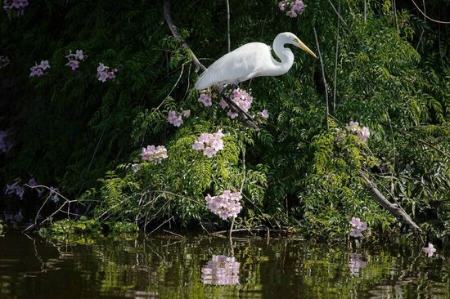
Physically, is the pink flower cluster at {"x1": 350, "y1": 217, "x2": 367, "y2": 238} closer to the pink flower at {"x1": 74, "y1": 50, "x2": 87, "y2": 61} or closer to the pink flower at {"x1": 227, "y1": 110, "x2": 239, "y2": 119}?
the pink flower at {"x1": 227, "y1": 110, "x2": 239, "y2": 119}

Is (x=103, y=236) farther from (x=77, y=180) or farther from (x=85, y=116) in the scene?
(x=85, y=116)

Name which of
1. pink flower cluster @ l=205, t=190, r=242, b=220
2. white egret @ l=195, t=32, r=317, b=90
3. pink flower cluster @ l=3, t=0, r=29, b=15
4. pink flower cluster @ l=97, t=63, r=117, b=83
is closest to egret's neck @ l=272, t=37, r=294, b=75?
white egret @ l=195, t=32, r=317, b=90

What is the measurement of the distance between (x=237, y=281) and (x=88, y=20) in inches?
126

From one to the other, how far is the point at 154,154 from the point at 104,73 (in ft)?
2.71

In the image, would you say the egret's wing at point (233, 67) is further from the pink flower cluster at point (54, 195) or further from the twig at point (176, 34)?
the pink flower cluster at point (54, 195)

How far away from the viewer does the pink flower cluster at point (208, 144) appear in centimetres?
657

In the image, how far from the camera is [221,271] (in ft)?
18.6

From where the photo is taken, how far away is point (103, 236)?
6789 mm

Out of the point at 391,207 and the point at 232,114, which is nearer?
the point at 391,207

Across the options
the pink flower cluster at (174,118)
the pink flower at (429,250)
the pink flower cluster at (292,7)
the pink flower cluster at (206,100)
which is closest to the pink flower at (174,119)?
the pink flower cluster at (174,118)

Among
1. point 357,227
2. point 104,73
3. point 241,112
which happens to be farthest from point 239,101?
point 357,227

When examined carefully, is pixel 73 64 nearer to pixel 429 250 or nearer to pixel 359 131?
pixel 359 131

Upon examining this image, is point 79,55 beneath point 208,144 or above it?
above

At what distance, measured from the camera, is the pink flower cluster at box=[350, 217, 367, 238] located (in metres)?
6.55
